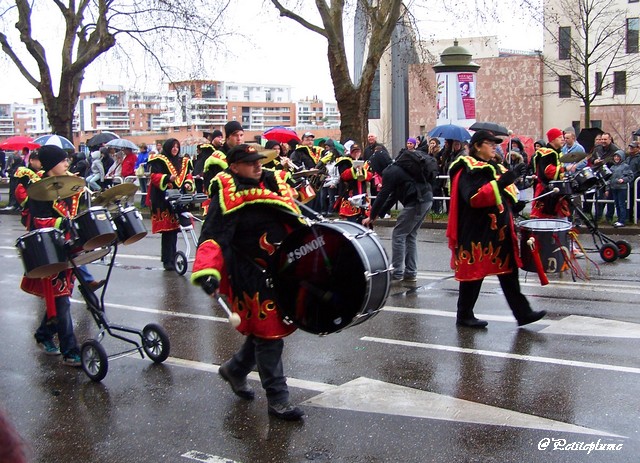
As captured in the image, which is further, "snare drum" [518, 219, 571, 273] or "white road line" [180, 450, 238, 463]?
"snare drum" [518, 219, 571, 273]

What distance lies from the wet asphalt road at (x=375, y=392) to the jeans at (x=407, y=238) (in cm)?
120

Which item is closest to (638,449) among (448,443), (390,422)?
(448,443)

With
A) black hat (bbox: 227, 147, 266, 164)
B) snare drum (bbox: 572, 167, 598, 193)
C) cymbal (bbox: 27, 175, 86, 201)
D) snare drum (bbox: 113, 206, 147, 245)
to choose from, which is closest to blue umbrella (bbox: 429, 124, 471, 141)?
snare drum (bbox: 572, 167, 598, 193)

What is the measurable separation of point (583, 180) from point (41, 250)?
6739mm

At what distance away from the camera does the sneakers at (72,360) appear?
22.9 feet

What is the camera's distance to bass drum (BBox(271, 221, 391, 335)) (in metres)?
5.07

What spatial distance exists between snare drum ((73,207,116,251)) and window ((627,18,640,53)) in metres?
52.9

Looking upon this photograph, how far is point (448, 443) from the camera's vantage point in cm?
499

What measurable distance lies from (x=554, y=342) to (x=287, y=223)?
298cm

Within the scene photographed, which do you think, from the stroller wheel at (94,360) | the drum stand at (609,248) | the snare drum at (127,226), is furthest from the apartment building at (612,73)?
the stroller wheel at (94,360)

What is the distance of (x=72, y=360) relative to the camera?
7.01 metres

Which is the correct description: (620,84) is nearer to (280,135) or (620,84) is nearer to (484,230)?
(280,135)

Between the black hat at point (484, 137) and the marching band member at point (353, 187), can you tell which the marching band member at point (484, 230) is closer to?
the black hat at point (484, 137)

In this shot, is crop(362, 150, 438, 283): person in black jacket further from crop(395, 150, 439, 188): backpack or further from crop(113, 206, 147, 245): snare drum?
crop(113, 206, 147, 245): snare drum
